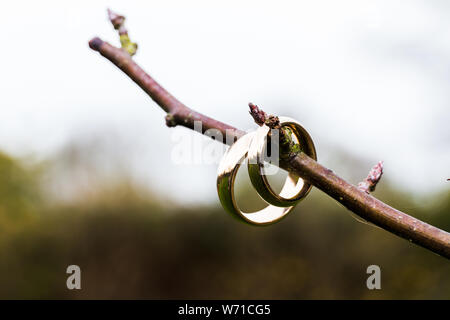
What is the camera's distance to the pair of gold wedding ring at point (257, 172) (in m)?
0.58

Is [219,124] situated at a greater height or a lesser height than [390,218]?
greater

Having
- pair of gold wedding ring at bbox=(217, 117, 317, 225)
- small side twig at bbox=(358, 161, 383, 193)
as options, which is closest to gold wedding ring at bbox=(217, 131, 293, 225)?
pair of gold wedding ring at bbox=(217, 117, 317, 225)

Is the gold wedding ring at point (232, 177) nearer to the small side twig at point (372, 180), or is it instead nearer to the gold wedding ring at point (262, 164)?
the gold wedding ring at point (262, 164)

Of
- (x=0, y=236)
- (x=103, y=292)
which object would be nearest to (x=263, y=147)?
(x=103, y=292)

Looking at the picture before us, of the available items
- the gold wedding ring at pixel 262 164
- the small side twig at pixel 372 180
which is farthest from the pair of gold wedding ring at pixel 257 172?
the small side twig at pixel 372 180

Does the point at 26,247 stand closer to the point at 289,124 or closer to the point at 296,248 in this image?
the point at 296,248

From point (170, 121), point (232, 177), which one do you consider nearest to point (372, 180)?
point (232, 177)

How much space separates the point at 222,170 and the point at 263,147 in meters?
0.08

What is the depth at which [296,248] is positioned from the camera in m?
3.68

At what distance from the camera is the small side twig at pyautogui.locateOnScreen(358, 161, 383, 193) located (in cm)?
70

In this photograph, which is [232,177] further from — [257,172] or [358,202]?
[358,202]

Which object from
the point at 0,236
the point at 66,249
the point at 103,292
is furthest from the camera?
the point at 0,236

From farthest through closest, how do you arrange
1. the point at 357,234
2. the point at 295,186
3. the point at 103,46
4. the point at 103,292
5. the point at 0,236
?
the point at 0,236, the point at 103,292, the point at 357,234, the point at 295,186, the point at 103,46

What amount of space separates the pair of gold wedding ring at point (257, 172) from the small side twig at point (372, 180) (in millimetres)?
106
